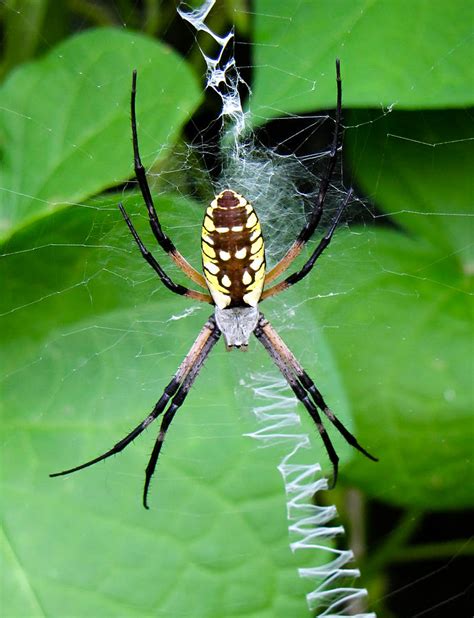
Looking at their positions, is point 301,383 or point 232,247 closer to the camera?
point 232,247

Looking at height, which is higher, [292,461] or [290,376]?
[290,376]

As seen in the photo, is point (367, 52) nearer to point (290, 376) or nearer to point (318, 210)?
point (318, 210)

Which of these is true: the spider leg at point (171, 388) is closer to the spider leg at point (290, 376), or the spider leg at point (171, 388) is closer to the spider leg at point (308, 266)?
the spider leg at point (290, 376)

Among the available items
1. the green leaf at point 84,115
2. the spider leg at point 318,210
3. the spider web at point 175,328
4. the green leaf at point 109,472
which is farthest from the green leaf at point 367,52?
the green leaf at point 109,472

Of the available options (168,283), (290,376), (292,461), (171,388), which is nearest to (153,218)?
(168,283)

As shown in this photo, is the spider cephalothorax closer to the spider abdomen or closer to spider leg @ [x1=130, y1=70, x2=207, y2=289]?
the spider abdomen

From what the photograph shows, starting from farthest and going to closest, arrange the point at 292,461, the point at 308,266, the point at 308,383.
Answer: the point at 292,461
the point at 308,383
the point at 308,266

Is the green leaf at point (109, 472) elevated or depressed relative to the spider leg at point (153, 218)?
depressed

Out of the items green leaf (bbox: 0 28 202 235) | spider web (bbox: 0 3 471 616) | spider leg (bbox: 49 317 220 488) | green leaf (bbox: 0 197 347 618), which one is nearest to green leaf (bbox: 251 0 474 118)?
spider web (bbox: 0 3 471 616)

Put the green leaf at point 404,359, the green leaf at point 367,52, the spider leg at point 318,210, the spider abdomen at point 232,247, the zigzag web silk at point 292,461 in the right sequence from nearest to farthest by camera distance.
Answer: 1. the spider abdomen at point 232,247
2. the spider leg at point 318,210
3. the green leaf at point 367,52
4. the zigzag web silk at point 292,461
5. the green leaf at point 404,359
